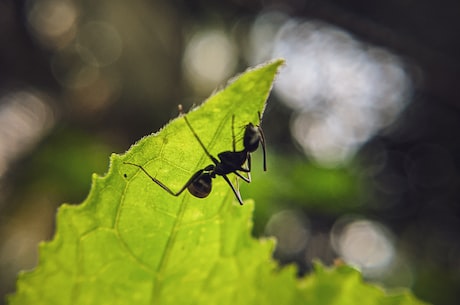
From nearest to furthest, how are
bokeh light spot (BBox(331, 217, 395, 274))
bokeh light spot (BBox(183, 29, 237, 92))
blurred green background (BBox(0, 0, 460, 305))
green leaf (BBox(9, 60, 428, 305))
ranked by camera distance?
green leaf (BBox(9, 60, 428, 305)) → blurred green background (BBox(0, 0, 460, 305)) → bokeh light spot (BBox(183, 29, 237, 92)) → bokeh light spot (BBox(331, 217, 395, 274))

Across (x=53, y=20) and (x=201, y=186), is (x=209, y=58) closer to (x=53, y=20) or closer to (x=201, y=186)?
(x=53, y=20)

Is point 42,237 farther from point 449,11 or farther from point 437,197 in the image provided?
point 449,11

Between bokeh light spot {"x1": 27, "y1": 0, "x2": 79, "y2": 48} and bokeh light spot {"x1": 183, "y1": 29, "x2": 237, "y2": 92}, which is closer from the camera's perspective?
bokeh light spot {"x1": 27, "y1": 0, "x2": 79, "y2": 48}

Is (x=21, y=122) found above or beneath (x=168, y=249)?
above

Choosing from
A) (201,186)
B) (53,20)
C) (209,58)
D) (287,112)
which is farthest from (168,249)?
(287,112)

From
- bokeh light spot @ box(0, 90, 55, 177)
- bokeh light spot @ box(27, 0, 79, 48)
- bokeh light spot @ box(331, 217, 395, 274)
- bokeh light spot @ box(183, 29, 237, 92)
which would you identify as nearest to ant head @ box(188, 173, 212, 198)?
bokeh light spot @ box(0, 90, 55, 177)

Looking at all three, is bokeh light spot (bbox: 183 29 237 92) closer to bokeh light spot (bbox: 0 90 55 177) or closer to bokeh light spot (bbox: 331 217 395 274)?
bokeh light spot (bbox: 0 90 55 177)
